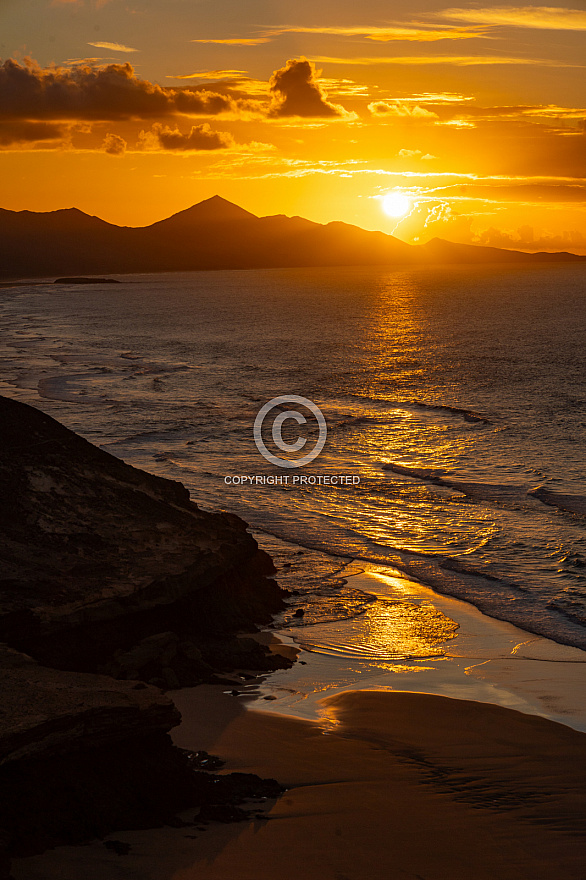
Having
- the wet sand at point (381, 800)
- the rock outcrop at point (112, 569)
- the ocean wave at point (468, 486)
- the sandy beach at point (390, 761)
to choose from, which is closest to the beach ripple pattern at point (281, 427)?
the ocean wave at point (468, 486)

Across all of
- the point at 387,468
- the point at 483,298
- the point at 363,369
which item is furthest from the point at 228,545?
the point at 483,298

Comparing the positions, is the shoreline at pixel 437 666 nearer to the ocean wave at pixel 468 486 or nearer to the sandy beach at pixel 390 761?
the sandy beach at pixel 390 761

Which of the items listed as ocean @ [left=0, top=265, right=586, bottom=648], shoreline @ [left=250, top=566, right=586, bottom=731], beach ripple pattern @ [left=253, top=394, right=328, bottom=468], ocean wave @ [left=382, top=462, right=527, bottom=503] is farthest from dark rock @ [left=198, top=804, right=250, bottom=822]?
beach ripple pattern @ [left=253, top=394, right=328, bottom=468]

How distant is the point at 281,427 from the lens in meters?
24.2

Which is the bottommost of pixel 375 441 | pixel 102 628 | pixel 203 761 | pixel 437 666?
pixel 437 666

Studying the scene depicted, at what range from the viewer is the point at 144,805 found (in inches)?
216

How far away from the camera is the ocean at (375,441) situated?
12094mm

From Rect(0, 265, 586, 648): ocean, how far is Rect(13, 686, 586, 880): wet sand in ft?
9.36

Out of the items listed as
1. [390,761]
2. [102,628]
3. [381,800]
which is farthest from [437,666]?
[102,628]

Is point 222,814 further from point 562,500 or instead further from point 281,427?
point 281,427

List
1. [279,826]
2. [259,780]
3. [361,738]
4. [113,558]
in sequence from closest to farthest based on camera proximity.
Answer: [279,826]
[259,780]
[361,738]
[113,558]

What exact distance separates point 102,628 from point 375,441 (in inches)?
592

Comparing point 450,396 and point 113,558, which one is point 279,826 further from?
point 450,396

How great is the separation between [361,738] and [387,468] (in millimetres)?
11916
